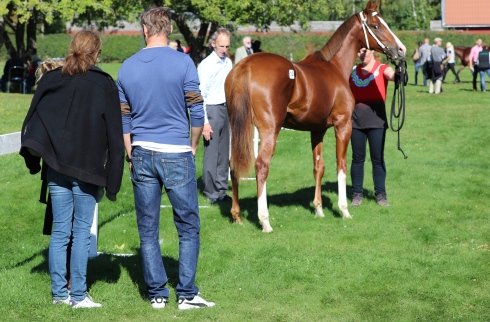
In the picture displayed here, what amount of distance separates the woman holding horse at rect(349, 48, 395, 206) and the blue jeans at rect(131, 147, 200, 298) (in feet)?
16.1

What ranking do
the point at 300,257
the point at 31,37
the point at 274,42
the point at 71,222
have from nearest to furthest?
the point at 71,222 < the point at 300,257 < the point at 31,37 < the point at 274,42

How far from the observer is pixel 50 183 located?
576 cm

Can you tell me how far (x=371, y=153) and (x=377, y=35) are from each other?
160cm

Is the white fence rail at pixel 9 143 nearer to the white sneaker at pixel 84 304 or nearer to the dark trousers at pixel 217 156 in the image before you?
the white sneaker at pixel 84 304

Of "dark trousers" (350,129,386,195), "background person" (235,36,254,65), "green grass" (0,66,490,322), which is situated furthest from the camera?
"background person" (235,36,254,65)

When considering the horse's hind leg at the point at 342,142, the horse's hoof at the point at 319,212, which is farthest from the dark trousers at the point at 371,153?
the horse's hoof at the point at 319,212

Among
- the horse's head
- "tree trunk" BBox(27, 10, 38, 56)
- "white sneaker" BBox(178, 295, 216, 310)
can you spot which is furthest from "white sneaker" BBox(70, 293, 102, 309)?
"tree trunk" BBox(27, 10, 38, 56)

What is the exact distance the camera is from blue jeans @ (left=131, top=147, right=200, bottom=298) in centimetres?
576

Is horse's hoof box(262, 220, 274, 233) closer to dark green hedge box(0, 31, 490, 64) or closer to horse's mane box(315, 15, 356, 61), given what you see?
horse's mane box(315, 15, 356, 61)

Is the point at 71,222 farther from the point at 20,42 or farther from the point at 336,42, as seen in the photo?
the point at 20,42

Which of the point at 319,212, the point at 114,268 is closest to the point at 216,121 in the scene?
the point at 319,212

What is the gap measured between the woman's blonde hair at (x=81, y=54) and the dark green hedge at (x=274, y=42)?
53631mm

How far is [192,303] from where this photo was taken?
5.98 meters

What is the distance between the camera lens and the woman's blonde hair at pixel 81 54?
18.6 feet
